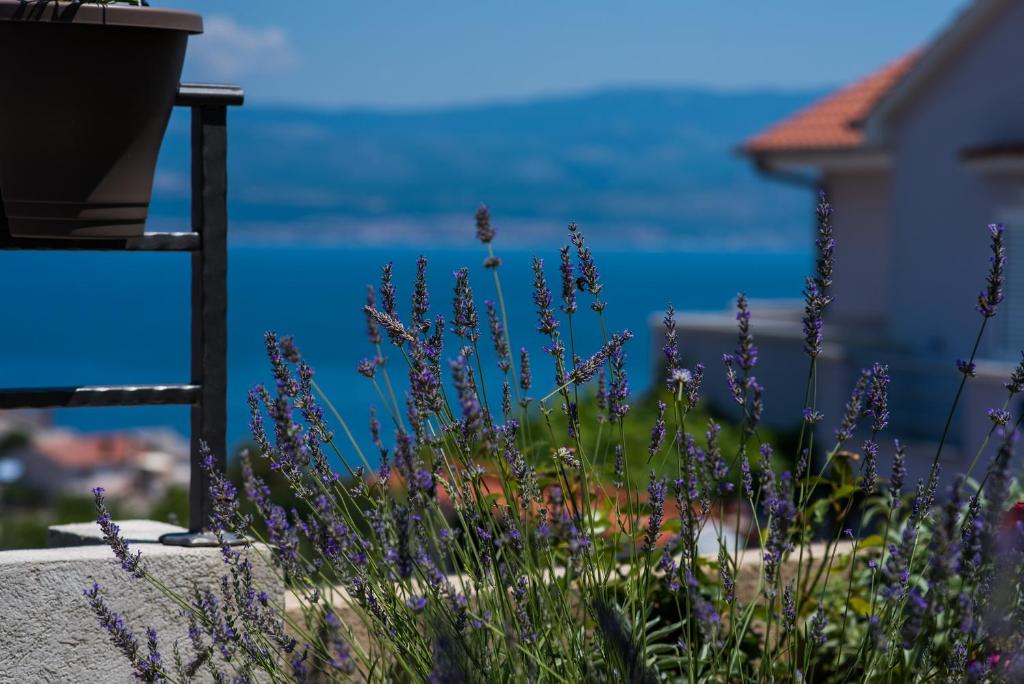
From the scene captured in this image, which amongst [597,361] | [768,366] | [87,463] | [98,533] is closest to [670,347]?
[597,361]

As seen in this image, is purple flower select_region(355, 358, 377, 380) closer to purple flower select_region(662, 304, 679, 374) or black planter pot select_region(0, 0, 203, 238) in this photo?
purple flower select_region(662, 304, 679, 374)

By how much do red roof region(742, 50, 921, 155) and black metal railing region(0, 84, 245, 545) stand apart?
14.6m

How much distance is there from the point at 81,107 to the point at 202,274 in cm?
42

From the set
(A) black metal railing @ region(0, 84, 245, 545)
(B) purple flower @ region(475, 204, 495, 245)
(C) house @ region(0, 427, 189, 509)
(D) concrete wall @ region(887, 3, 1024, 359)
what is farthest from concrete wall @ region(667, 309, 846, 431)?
(C) house @ region(0, 427, 189, 509)

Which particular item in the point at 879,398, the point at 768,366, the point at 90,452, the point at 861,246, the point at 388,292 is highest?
the point at 388,292

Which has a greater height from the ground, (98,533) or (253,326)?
(98,533)

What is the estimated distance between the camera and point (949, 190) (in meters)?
14.7

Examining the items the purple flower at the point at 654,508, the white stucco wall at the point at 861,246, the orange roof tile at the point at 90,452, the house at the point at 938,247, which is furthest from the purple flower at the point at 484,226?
the orange roof tile at the point at 90,452

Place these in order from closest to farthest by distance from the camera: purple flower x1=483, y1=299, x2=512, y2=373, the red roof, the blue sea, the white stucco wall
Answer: purple flower x1=483, y1=299, x2=512, y2=373 → the red roof → the white stucco wall → the blue sea

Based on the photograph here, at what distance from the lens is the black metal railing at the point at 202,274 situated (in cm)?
263

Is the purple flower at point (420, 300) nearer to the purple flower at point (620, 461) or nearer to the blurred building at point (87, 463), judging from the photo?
the purple flower at point (620, 461)

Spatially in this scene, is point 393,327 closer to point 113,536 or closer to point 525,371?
point 525,371

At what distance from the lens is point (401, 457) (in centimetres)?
185

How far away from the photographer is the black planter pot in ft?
7.97
